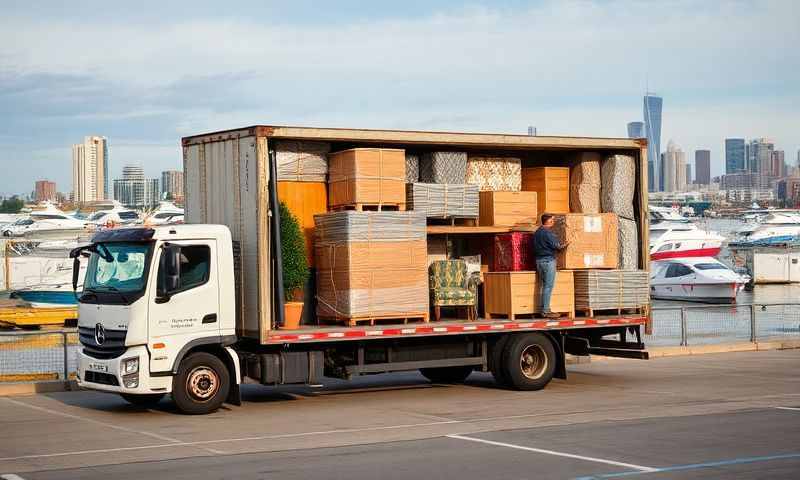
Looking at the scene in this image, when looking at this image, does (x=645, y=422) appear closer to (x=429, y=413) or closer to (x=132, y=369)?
(x=429, y=413)

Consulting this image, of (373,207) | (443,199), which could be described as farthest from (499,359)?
(373,207)

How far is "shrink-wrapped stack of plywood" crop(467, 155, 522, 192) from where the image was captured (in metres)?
18.0

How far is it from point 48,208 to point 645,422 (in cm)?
9837

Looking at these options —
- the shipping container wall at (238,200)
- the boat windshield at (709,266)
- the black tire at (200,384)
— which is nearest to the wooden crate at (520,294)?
the shipping container wall at (238,200)

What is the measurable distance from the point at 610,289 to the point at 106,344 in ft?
26.4

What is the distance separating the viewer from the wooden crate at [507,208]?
698 inches

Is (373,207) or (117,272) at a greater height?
(373,207)

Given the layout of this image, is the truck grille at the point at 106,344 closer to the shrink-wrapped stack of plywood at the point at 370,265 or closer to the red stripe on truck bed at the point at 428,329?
the red stripe on truck bed at the point at 428,329

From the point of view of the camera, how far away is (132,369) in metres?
14.5

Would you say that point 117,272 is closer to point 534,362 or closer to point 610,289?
point 534,362

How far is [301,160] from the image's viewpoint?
Result: 16281 millimetres

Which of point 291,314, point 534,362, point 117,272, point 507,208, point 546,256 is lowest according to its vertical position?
point 534,362

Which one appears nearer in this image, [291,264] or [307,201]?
[291,264]

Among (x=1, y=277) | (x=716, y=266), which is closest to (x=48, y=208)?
(x=1, y=277)
